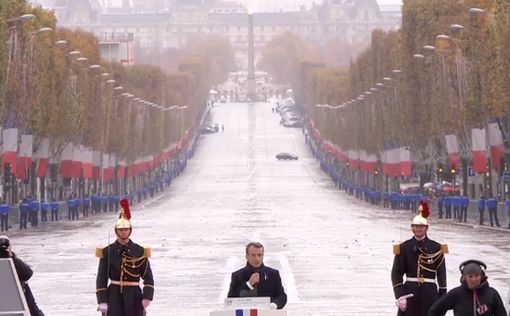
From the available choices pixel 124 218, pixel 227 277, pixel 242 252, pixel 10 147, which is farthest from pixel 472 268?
pixel 10 147

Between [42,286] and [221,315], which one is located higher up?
[221,315]

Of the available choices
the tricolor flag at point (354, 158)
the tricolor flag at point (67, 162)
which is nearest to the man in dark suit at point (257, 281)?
the tricolor flag at point (67, 162)

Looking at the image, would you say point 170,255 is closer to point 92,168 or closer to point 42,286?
point 42,286

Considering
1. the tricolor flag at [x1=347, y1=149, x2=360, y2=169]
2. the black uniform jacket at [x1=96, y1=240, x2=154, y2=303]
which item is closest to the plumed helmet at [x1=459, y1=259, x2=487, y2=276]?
the black uniform jacket at [x1=96, y1=240, x2=154, y2=303]

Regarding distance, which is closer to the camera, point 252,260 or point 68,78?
point 252,260

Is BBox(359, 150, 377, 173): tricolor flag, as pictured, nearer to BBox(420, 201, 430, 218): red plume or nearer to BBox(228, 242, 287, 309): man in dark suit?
BBox(420, 201, 430, 218): red plume

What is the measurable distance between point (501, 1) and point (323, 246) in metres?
31.3

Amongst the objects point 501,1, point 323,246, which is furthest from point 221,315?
point 501,1

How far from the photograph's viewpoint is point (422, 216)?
20.5 meters

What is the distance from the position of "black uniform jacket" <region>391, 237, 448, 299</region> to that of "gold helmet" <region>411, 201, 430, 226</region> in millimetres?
273

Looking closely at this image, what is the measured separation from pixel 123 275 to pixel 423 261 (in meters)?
3.20

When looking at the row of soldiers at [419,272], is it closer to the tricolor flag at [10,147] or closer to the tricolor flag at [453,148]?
the tricolor flag at [10,147]

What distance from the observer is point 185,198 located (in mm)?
118688

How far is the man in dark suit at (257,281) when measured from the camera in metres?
18.8
